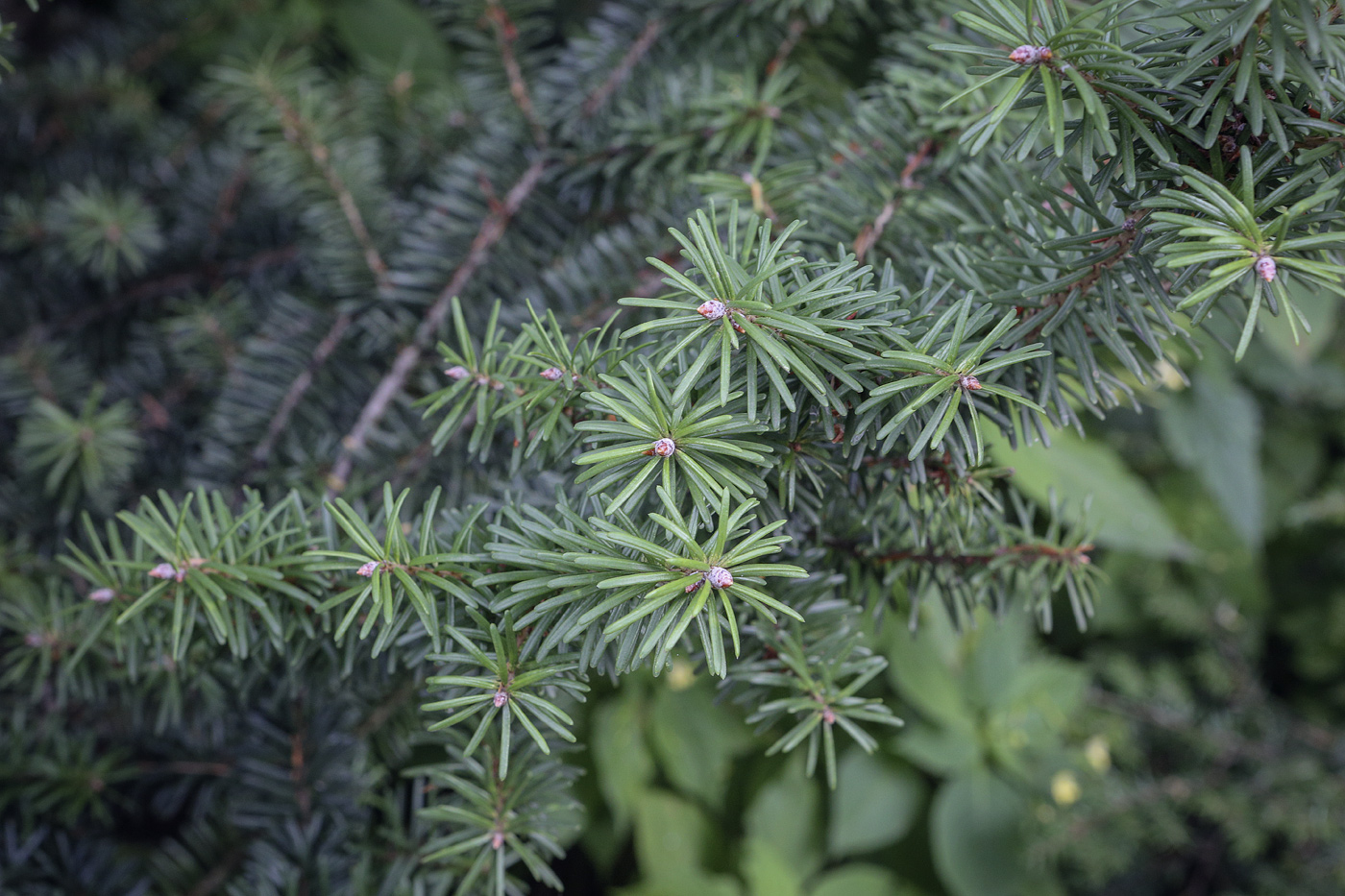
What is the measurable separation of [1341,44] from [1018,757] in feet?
3.26

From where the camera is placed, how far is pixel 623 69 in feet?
2.15

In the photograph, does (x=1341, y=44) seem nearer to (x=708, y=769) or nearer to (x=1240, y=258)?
(x=1240, y=258)

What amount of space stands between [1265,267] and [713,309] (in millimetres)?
184

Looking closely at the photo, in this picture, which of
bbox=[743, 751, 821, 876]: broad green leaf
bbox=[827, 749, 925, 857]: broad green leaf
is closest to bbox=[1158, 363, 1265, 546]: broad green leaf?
bbox=[827, 749, 925, 857]: broad green leaf

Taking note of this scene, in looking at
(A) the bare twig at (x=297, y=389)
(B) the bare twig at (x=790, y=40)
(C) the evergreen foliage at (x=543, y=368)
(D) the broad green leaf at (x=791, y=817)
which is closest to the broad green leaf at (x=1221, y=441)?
(C) the evergreen foliage at (x=543, y=368)

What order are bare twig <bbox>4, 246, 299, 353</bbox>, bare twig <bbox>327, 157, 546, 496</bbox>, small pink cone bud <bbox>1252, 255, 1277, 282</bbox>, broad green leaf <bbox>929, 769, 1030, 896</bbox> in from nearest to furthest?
small pink cone bud <bbox>1252, 255, 1277, 282</bbox>
bare twig <bbox>327, 157, 546, 496</bbox>
bare twig <bbox>4, 246, 299, 353</bbox>
broad green leaf <bbox>929, 769, 1030, 896</bbox>

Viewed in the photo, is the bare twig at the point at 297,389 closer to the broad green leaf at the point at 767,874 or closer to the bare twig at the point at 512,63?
the bare twig at the point at 512,63

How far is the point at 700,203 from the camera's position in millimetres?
528

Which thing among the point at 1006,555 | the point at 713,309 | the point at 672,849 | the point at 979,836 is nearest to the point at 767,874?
the point at 672,849

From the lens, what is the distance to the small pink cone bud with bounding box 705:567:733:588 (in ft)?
0.97

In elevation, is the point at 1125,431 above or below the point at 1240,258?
below

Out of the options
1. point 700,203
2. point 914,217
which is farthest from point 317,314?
point 914,217

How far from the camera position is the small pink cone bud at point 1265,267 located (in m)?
0.28

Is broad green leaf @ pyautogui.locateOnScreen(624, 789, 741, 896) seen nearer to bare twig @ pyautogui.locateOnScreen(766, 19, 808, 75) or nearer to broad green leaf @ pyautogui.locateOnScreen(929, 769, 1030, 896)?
broad green leaf @ pyautogui.locateOnScreen(929, 769, 1030, 896)
